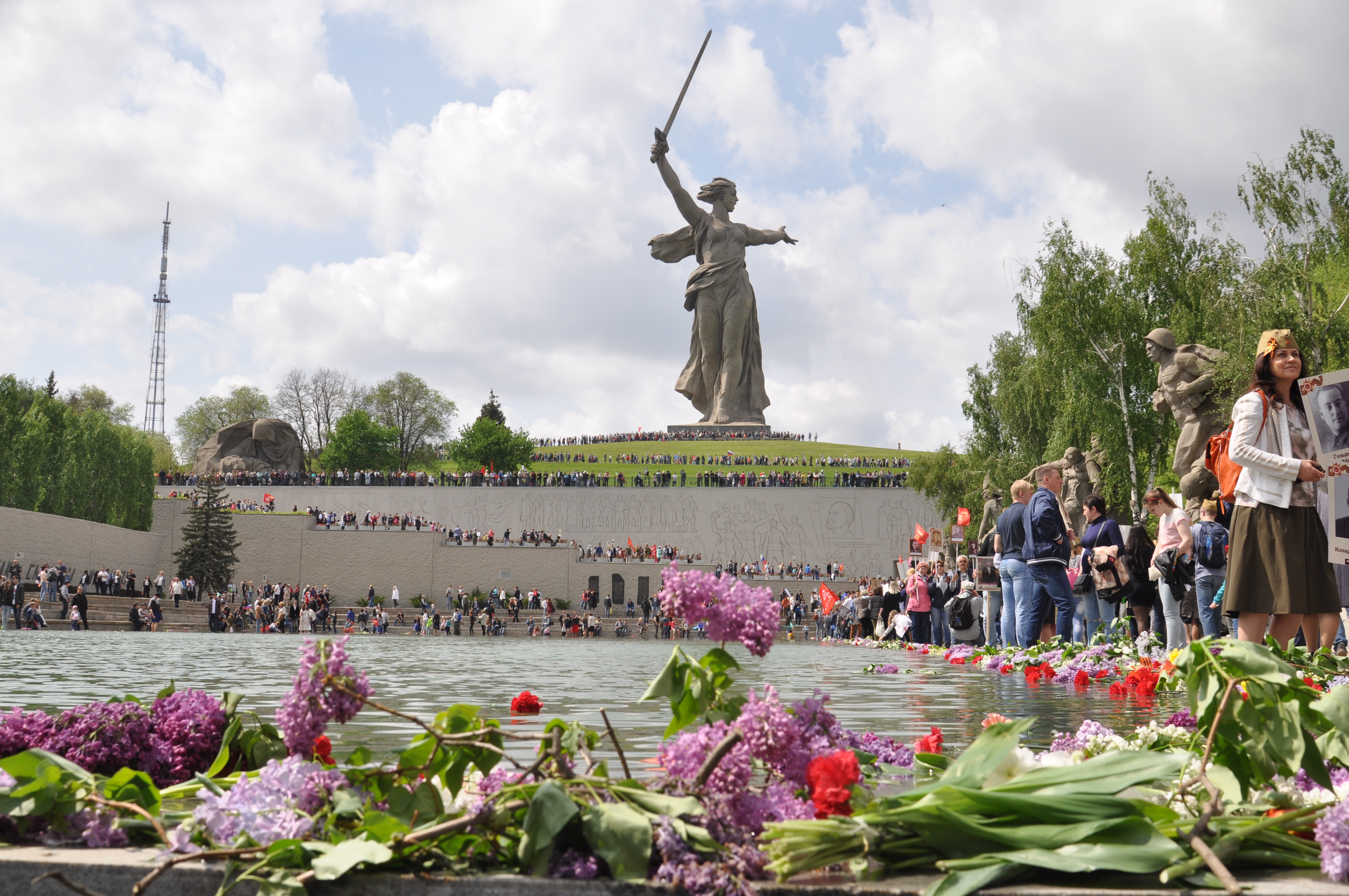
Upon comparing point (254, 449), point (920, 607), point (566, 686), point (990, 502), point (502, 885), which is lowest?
point (566, 686)

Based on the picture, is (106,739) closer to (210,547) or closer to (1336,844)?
(1336,844)

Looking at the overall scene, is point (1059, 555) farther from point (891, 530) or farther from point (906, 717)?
point (891, 530)

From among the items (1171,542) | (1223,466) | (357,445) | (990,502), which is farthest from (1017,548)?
(357,445)

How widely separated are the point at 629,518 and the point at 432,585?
9880mm

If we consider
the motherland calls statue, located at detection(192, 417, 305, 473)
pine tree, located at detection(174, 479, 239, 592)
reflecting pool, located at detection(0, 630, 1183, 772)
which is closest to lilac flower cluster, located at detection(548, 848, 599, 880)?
reflecting pool, located at detection(0, 630, 1183, 772)

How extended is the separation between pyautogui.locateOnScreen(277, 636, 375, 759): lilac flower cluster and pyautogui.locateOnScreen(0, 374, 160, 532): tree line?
50.3 m

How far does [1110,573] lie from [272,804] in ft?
27.7

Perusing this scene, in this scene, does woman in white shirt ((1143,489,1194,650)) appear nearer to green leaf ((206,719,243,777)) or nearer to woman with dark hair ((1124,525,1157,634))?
woman with dark hair ((1124,525,1157,634))

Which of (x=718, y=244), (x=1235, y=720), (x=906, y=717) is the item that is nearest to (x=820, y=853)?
(x=1235, y=720)

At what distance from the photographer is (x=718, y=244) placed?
55844 mm

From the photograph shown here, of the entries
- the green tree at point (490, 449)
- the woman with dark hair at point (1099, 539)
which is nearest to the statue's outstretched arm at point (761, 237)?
the green tree at point (490, 449)

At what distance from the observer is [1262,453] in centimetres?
482

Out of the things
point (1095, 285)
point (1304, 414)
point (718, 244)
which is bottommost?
point (1304, 414)

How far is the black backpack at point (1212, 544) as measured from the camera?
24.6 feet
